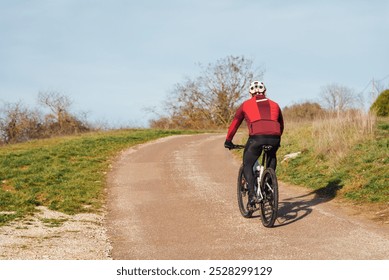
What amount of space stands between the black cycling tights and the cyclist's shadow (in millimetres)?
938

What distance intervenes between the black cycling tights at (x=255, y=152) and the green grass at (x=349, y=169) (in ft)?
9.10

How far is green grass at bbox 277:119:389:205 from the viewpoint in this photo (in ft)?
34.4

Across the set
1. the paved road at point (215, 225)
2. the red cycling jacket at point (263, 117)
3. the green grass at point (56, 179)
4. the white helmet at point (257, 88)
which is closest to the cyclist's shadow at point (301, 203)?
the paved road at point (215, 225)

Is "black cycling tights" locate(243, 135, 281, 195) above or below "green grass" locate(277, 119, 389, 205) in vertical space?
above

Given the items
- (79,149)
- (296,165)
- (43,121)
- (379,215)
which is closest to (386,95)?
(296,165)

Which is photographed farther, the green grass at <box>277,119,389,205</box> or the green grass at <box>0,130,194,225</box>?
the green grass at <box>0,130,194,225</box>

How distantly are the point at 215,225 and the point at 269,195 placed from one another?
1226 mm

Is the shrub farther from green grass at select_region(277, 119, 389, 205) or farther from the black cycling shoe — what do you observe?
the black cycling shoe

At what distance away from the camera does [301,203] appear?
1038cm

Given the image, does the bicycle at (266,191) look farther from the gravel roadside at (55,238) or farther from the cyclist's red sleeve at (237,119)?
the gravel roadside at (55,238)

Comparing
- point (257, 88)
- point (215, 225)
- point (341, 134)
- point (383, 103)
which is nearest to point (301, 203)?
point (215, 225)

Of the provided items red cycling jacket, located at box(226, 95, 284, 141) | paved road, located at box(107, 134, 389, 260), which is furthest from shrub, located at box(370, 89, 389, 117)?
red cycling jacket, located at box(226, 95, 284, 141)

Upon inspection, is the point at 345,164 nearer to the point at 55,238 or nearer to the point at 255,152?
the point at 255,152

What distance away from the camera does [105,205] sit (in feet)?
37.2
